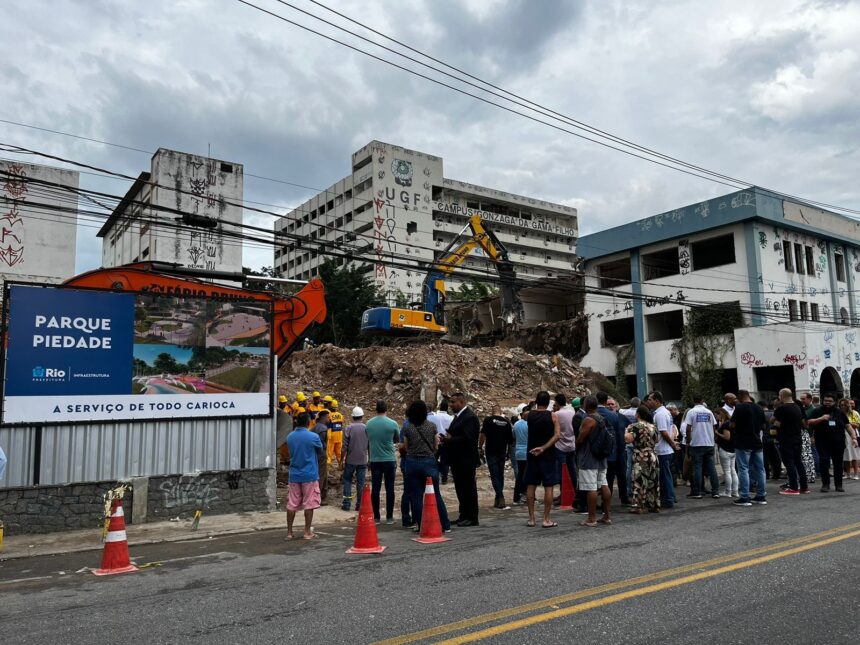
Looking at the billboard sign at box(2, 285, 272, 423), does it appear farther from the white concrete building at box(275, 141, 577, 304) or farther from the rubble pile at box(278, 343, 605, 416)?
the white concrete building at box(275, 141, 577, 304)

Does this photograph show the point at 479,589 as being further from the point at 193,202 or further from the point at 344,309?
the point at 193,202

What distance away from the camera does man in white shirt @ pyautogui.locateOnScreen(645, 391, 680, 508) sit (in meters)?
10.2

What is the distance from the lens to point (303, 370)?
27.8 metres

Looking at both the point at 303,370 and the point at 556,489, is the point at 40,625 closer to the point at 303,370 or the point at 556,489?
the point at 556,489

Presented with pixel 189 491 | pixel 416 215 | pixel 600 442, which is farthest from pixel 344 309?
pixel 600 442

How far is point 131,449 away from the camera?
9.75m

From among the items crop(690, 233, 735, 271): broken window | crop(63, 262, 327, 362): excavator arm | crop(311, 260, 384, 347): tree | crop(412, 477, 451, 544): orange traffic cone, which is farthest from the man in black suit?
crop(311, 260, 384, 347): tree

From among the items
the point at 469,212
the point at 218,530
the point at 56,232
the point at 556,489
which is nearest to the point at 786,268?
the point at 556,489

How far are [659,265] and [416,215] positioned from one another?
40.8 metres

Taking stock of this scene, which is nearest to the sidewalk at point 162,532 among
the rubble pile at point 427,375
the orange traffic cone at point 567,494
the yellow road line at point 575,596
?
the orange traffic cone at point 567,494

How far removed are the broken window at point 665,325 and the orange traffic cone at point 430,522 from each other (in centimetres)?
2785

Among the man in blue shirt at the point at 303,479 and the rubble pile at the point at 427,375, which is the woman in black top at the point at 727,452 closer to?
the man in blue shirt at the point at 303,479

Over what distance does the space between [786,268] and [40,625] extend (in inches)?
1322

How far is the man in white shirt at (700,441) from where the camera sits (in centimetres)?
1083
